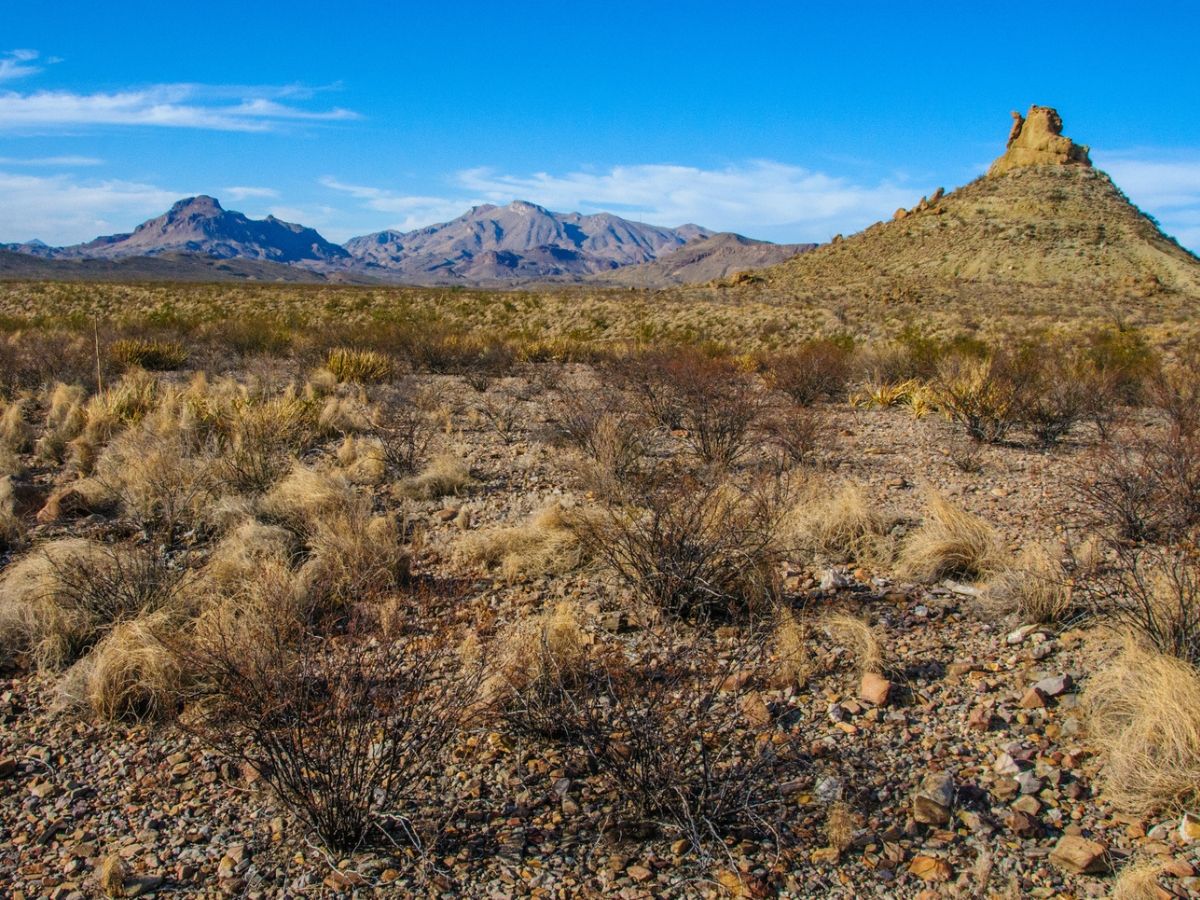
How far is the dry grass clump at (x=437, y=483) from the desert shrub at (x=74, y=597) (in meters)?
2.35

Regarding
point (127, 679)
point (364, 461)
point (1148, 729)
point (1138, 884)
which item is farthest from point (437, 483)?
point (1138, 884)

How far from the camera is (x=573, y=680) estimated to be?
11.7 feet

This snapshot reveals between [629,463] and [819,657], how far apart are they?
3624mm

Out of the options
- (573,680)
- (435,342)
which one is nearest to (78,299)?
(435,342)

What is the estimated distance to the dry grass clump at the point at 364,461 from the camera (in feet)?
23.3

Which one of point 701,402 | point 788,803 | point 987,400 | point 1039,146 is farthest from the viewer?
point 1039,146

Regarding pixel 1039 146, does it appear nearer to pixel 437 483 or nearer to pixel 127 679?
pixel 437 483

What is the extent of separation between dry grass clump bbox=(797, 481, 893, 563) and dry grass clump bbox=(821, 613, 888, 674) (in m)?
1.04

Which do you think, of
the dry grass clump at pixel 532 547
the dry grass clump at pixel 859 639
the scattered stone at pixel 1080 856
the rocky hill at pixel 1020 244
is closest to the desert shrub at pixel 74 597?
the dry grass clump at pixel 532 547

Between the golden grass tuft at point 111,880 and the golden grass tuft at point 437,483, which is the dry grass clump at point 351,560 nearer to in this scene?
the golden grass tuft at point 437,483

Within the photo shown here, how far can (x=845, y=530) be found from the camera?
5426mm

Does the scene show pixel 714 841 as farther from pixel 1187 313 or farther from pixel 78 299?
pixel 78 299

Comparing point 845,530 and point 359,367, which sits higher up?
point 359,367

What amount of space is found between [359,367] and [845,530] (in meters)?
10.1
